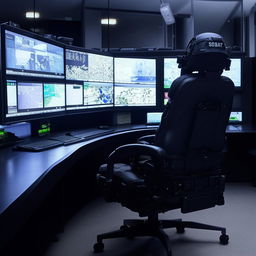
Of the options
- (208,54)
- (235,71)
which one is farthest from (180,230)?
(235,71)

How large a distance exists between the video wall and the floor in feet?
2.70

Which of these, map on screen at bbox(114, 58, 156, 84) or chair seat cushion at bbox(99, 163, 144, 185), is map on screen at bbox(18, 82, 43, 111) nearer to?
chair seat cushion at bbox(99, 163, 144, 185)

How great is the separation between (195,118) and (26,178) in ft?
3.05

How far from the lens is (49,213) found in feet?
8.39

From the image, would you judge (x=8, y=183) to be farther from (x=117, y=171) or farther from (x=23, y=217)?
(x=117, y=171)

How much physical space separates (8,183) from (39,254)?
106 centimetres

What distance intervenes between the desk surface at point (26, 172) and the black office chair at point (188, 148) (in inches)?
12.0

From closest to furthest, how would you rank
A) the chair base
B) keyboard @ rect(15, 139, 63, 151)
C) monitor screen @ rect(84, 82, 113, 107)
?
keyboard @ rect(15, 139, 63, 151)
the chair base
monitor screen @ rect(84, 82, 113, 107)

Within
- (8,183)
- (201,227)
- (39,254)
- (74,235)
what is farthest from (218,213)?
(8,183)

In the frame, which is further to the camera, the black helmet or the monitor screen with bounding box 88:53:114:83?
the monitor screen with bounding box 88:53:114:83

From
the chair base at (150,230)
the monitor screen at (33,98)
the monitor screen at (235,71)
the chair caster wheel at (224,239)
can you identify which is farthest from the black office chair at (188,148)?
the monitor screen at (235,71)

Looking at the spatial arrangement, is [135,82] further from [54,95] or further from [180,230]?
[180,230]

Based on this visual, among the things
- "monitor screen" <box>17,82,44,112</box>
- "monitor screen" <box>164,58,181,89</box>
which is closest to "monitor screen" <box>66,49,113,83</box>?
"monitor screen" <box>17,82,44,112</box>

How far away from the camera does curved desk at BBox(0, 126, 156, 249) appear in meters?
1.11
